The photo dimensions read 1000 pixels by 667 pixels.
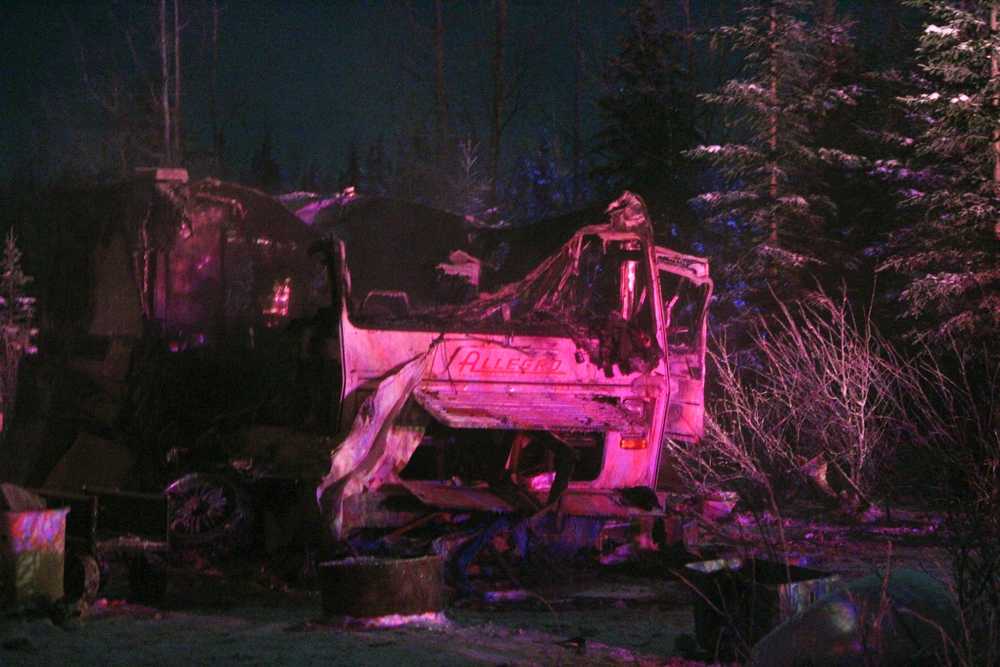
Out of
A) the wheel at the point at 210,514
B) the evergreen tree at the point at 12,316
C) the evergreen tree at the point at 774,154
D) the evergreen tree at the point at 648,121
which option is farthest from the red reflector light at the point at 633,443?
the evergreen tree at the point at 648,121

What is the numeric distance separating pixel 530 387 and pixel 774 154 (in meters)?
13.5

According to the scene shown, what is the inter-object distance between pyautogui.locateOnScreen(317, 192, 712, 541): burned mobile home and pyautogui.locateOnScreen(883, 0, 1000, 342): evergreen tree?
6.98 metres

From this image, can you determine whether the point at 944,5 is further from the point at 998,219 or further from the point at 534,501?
the point at 534,501

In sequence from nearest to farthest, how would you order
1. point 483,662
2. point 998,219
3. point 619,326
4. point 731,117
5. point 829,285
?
point 483,662
point 619,326
point 998,219
point 829,285
point 731,117

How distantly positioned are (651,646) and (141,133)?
31.6 metres

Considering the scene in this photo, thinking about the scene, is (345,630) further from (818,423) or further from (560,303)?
(818,423)

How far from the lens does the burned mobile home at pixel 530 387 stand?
9961mm

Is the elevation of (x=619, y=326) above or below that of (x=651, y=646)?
above

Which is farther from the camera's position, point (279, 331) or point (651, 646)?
point (279, 331)

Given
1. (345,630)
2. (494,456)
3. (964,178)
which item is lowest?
(345,630)

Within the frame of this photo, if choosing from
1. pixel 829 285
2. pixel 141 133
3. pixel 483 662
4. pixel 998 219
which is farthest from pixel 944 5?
pixel 141 133

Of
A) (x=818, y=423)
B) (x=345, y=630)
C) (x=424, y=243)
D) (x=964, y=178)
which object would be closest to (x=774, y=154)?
(x=964, y=178)

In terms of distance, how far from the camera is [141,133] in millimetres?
35969

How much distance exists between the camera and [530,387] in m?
10.5
